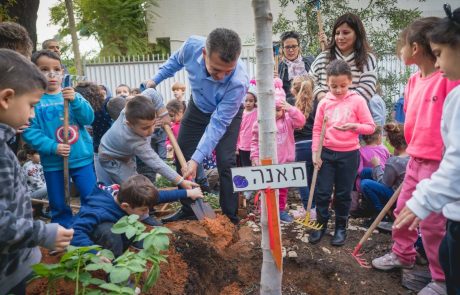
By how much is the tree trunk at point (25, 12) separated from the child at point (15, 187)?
597 cm

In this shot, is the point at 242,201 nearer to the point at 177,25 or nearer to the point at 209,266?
the point at 209,266

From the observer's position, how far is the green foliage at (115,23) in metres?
16.0

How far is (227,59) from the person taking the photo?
2.93 m

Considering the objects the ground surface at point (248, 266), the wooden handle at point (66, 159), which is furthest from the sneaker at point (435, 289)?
the wooden handle at point (66, 159)

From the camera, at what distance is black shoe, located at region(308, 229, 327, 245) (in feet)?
11.2

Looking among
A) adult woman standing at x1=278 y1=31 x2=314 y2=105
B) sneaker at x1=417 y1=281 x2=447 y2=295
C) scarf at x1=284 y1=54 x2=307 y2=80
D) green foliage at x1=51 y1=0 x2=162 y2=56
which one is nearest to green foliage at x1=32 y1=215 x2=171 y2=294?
sneaker at x1=417 y1=281 x2=447 y2=295

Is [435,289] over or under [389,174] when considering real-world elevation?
under

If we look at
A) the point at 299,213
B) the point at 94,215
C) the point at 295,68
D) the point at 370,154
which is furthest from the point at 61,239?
the point at 295,68

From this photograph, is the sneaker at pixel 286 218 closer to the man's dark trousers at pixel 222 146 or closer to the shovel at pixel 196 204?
the man's dark trousers at pixel 222 146

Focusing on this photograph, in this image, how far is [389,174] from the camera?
136 inches

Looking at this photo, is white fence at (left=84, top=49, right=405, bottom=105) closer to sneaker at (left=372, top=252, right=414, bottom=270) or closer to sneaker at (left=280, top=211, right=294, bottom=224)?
sneaker at (left=280, top=211, right=294, bottom=224)

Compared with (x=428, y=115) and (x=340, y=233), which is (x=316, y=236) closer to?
(x=340, y=233)

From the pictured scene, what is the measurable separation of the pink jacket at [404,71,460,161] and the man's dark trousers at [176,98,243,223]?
1.50 m

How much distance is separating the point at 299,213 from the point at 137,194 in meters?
2.14
